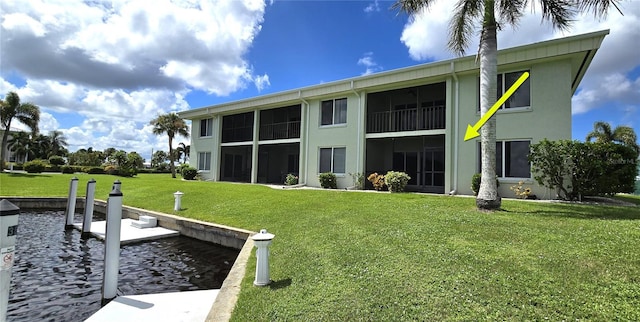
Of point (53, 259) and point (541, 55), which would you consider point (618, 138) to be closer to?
point (541, 55)

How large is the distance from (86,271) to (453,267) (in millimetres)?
6989

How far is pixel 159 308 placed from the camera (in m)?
4.65

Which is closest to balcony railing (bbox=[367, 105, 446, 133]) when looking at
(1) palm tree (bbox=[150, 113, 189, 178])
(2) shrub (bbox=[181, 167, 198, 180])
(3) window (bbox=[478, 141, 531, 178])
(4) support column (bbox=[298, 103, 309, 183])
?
(3) window (bbox=[478, 141, 531, 178])

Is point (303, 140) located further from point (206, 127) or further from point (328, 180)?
point (206, 127)

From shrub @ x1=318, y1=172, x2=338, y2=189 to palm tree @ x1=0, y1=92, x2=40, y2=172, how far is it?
28733 millimetres

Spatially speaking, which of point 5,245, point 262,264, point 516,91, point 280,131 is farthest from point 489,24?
point 280,131

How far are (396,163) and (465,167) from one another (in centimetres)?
455

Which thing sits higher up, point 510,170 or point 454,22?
point 454,22

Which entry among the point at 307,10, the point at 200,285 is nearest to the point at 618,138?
the point at 307,10

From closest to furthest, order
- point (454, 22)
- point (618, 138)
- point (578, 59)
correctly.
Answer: point (454, 22), point (578, 59), point (618, 138)

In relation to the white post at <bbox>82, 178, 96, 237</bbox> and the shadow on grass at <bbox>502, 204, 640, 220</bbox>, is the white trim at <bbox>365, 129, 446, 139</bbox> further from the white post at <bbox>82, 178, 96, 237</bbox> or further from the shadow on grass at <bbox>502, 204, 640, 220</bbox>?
the white post at <bbox>82, 178, 96, 237</bbox>

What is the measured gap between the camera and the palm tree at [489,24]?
330 inches

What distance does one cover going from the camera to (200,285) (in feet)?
19.9

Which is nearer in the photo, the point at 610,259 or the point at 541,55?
the point at 610,259
